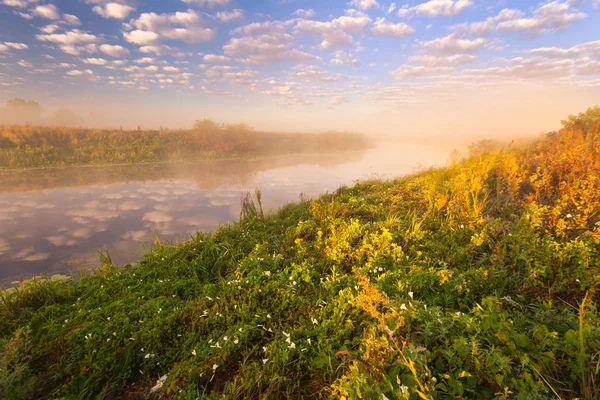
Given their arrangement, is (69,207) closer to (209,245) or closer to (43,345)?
(209,245)

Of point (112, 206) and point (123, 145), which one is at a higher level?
point (123, 145)

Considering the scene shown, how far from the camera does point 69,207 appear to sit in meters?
10.7

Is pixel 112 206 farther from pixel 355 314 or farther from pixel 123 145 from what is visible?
pixel 123 145

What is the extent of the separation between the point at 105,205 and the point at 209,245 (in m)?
7.82

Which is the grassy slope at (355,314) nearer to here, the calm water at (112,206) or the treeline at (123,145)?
the calm water at (112,206)

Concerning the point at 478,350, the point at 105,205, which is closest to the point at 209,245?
the point at 478,350

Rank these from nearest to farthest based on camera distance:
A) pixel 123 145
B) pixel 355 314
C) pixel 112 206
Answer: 1. pixel 355 314
2. pixel 112 206
3. pixel 123 145

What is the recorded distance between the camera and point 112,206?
11.0 meters

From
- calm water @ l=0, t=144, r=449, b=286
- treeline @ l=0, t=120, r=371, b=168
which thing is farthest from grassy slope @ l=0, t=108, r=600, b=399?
treeline @ l=0, t=120, r=371, b=168

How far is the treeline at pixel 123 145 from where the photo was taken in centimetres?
1834

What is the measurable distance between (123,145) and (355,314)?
25.6 meters

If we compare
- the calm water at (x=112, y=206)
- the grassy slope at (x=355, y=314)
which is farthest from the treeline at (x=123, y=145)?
the grassy slope at (x=355, y=314)

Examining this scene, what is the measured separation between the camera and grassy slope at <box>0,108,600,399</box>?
2.32 meters

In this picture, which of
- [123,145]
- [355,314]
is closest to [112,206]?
[355,314]
